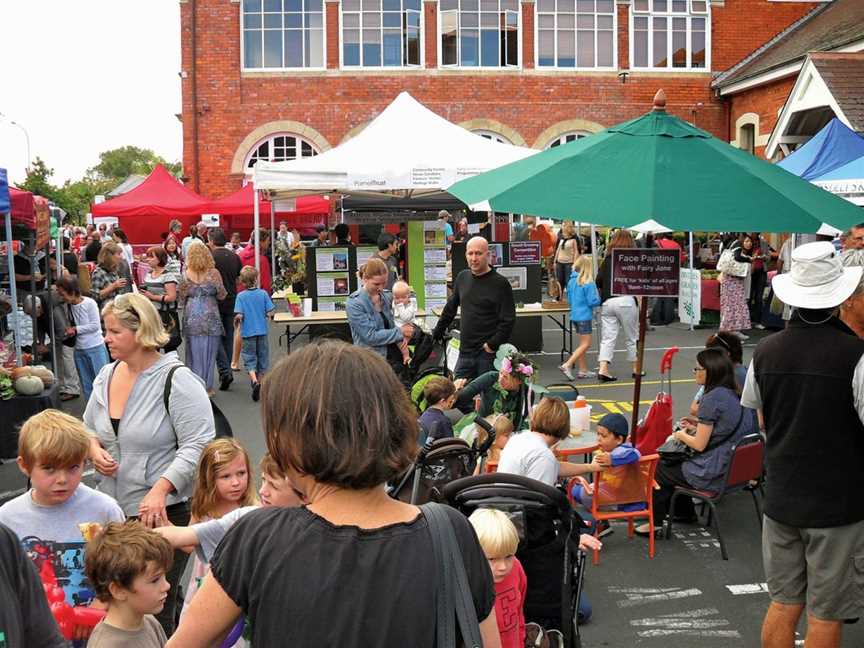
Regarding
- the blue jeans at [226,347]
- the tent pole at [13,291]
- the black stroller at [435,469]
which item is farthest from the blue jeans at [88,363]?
the black stroller at [435,469]

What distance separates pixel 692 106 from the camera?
93.7 feet

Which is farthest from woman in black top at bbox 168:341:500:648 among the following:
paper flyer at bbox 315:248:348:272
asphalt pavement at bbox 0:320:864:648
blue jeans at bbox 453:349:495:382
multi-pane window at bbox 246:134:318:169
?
multi-pane window at bbox 246:134:318:169

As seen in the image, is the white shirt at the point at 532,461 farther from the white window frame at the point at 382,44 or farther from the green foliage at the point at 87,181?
the white window frame at the point at 382,44

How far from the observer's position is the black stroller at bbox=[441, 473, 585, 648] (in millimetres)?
4156

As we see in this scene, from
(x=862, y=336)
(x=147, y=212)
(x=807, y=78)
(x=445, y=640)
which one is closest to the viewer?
(x=445, y=640)

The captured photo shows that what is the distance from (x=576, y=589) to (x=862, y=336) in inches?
70.8

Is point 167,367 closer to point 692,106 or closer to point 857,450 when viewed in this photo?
point 857,450

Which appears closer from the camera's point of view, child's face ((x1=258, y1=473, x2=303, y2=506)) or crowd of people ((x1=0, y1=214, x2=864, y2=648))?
crowd of people ((x1=0, y1=214, x2=864, y2=648))

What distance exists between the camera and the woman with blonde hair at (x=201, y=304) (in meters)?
11.1

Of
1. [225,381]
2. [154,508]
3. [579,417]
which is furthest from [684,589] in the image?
[225,381]

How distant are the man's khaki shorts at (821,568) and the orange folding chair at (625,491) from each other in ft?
6.33

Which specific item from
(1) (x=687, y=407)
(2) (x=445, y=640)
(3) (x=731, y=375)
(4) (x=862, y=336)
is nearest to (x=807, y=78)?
(1) (x=687, y=407)

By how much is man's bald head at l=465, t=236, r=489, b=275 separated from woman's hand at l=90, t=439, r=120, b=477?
182 inches

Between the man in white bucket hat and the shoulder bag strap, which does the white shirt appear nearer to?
the man in white bucket hat
